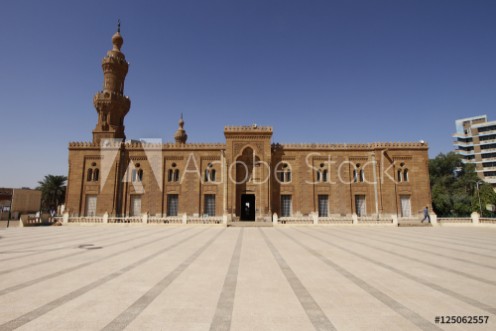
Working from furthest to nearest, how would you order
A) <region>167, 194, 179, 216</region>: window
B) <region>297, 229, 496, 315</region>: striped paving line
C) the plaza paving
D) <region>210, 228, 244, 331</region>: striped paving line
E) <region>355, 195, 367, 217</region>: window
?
1. <region>167, 194, 179, 216</region>: window
2. <region>355, 195, 367, 217</region>: window
3. <region>297, 229, 496, 315</region>: striped paving line
4. the plaza paving
5. <region>210, 228, 244, 331</region>: striped paving line

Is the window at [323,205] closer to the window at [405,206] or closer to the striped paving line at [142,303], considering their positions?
the window at [405,206]

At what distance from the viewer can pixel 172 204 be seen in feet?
86.9

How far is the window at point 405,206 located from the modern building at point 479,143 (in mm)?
41426

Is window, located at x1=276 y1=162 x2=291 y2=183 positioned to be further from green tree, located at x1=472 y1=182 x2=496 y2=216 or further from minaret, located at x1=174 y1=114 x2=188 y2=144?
green tree, located at x1=472 y1=182 x2=496 y2=216

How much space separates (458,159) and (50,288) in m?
51.8

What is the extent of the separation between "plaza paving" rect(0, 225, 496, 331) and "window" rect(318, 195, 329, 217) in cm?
1790

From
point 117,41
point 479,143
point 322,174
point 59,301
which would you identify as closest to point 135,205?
point 322,174

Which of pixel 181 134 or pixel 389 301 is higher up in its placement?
pixel 181 134

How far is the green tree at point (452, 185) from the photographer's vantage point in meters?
35.4

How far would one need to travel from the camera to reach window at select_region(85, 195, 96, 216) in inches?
1024

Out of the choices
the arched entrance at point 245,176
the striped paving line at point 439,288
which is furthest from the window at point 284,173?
the striped paving line at point 439,288

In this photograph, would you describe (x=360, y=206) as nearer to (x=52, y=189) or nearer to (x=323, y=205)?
(x=323, y=205)

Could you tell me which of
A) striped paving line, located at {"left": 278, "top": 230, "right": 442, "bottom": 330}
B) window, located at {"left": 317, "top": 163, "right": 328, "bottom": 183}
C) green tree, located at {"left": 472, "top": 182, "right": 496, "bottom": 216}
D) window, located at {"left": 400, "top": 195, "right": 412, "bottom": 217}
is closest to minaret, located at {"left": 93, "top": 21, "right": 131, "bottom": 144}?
window, located at {"left": 317, "top": 163, "right": 328, "bottom": 183}

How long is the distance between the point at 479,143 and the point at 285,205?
58.7 m
